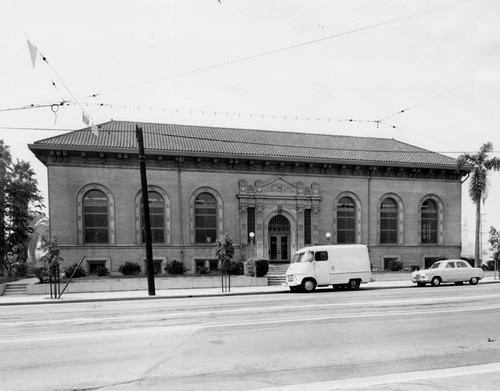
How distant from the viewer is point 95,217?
27.1m

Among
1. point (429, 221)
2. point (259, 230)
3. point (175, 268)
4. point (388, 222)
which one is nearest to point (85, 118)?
point (175, 268)

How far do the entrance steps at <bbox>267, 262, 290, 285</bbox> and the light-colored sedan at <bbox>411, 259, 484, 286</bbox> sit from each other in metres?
8.19

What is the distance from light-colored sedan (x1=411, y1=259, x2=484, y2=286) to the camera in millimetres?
22516

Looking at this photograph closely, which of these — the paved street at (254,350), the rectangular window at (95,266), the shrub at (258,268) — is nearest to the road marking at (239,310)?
the paved street at (254,350)

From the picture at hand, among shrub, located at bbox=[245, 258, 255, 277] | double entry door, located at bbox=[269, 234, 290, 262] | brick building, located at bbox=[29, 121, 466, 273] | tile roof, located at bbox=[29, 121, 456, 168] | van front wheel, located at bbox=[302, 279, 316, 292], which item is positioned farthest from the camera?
double entry door, located at bbox=[269, 234, 290, 262]

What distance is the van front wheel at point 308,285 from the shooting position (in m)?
19.4

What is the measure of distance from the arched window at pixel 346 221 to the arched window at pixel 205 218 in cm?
1035

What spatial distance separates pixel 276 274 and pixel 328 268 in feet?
25.1

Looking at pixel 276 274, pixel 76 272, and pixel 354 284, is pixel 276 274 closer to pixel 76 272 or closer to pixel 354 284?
pixel 354 284

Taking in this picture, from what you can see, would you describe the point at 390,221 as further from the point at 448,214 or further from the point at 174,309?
the point at 174,309

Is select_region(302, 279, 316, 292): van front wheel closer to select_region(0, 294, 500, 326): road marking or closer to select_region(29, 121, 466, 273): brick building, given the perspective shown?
select_region(0, 294, 500, 326): road marking

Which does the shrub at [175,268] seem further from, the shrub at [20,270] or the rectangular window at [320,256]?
the shrub at [20,270]

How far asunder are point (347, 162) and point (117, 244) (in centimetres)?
1872

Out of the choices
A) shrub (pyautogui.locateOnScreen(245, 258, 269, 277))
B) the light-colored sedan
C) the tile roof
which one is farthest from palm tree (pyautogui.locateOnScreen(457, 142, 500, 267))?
shrub (pyautogui.locateOnScreen(245, 258, 269, 277))
